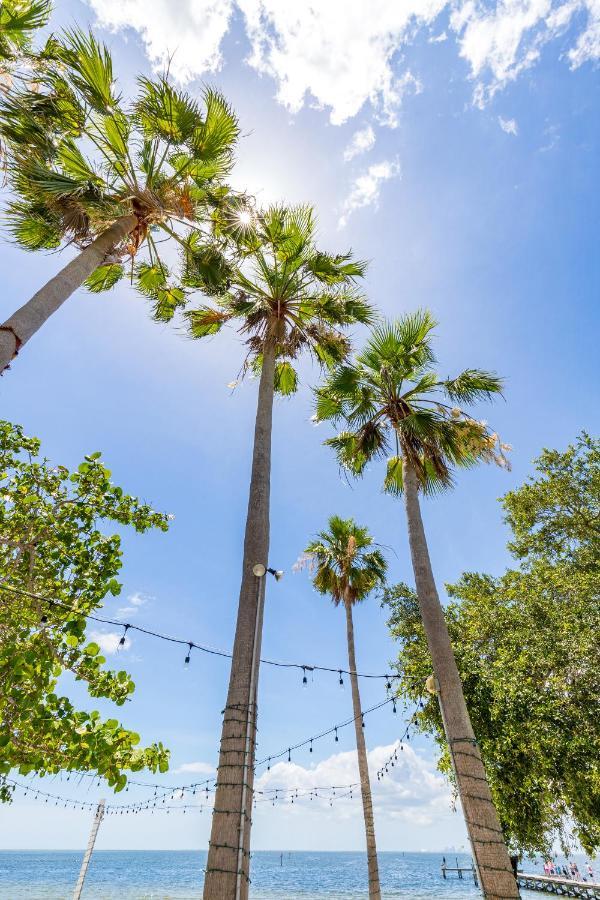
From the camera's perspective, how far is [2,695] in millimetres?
3889

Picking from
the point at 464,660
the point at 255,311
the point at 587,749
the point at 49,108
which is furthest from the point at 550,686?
the point at 49,108

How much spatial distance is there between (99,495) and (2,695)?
253cm

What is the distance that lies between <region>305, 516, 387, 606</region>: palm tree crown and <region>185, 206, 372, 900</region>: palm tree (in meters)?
6.12

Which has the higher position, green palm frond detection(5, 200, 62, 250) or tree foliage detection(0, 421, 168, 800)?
green palm frond detection(5, 200, 62, 250)

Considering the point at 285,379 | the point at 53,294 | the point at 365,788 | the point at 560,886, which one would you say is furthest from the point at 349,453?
the point at 560,886

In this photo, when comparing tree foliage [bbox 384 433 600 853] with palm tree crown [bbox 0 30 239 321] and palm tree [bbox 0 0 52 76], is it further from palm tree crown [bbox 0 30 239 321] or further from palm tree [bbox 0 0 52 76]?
palm tree [bbox 0 0 52 76]

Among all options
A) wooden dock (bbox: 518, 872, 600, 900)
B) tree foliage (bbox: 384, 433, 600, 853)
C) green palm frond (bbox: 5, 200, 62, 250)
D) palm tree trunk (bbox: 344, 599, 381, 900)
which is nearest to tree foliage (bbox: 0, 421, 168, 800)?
green palm frond (bbox: 5, 200, 62, 250)

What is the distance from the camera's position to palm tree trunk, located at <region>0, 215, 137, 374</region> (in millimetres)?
3537

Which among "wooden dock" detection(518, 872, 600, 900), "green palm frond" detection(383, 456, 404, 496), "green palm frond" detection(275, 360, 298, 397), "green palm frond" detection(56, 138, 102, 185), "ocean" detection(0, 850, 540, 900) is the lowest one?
"wooden dock" detection(518, 872, 600, 900)

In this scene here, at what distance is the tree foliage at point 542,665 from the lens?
8.57 m

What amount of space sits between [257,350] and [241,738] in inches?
219

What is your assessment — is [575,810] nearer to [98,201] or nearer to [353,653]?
[353,653]

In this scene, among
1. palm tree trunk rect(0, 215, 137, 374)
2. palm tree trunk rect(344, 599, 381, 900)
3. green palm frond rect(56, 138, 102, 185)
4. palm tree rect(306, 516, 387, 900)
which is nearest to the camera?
palm tree trunk rect(0, 215, 137, 374)

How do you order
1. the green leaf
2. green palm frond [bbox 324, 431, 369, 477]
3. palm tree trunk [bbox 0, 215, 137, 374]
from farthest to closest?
green palm frond [bbox 324, 431, 369, 477] → the green leaf → palm tree trunk [bbox 0, 215, 137, 374]
